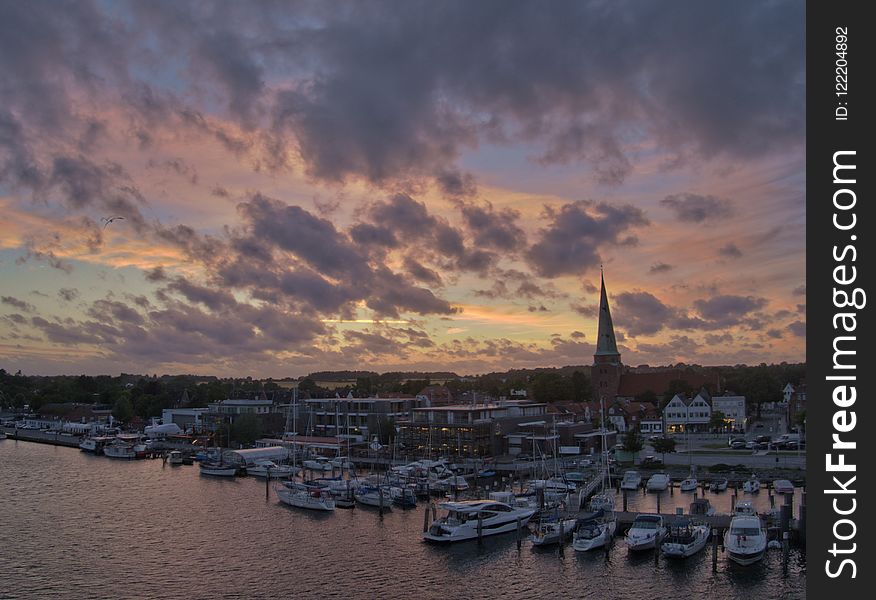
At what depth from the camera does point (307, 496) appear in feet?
183

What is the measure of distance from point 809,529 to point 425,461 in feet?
192

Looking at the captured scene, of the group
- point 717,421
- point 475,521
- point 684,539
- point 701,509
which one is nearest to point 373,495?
point 475,521

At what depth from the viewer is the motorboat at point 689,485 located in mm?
59250

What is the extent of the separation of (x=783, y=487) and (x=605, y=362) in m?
76.4

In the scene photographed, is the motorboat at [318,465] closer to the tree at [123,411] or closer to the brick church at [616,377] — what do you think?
the brick church at [616,377]

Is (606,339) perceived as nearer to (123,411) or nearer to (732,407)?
(732,407)

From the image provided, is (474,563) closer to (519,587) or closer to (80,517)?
(519,587)

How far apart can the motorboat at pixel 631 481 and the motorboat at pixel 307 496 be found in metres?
24.3

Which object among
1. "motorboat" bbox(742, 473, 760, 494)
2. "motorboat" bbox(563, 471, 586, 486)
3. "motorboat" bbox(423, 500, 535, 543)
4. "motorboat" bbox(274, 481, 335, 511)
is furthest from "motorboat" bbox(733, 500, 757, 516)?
"motorboat" bbox(274, 481, 335, 511)

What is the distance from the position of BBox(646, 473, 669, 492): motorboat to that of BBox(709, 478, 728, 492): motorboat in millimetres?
3529

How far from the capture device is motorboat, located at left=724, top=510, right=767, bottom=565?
37.2 metres

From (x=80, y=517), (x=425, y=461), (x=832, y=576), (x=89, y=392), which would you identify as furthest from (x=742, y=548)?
(x=89, y=392)

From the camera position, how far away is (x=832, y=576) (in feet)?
49.6

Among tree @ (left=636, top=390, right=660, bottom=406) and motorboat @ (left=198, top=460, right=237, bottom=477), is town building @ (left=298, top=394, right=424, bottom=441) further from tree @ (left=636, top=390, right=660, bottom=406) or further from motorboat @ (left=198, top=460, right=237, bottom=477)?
tree @ (left=636, top=390, right=660, bottom=406)
